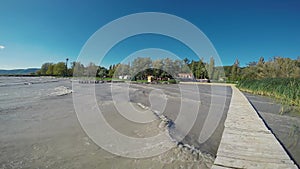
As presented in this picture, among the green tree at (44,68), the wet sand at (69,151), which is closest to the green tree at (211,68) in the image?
the wet sand at (69,151)

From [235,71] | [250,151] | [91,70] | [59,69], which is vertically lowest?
[250,151]

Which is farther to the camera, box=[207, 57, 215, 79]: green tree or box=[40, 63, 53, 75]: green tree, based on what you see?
box=[40, 63, 53, 75]: green tree

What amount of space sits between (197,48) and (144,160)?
64.5 feet

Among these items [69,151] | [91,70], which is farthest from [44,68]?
[69,151]

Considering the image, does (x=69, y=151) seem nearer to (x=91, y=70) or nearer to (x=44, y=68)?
(x=91, y=70)

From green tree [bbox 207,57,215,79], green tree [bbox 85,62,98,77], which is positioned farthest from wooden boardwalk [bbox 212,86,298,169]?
green tree [bbox 85,62,98,77]

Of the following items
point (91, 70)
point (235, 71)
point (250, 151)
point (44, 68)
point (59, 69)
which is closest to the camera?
point (250, 151)

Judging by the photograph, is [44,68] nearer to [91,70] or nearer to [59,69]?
[59,69]

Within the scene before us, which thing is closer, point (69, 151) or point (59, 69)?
point (69, 151)

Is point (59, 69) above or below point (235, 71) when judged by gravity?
below

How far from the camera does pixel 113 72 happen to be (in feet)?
Answer: 201

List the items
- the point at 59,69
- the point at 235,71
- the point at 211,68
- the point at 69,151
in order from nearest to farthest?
the point at 69,151 → the point at 235,71 → the point at 211,68 → the point at 59,69

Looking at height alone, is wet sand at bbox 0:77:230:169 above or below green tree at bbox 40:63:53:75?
below

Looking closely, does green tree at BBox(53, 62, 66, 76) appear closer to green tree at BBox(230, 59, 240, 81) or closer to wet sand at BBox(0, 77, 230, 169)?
green tree at BBox(230, 59, 240, 81)
